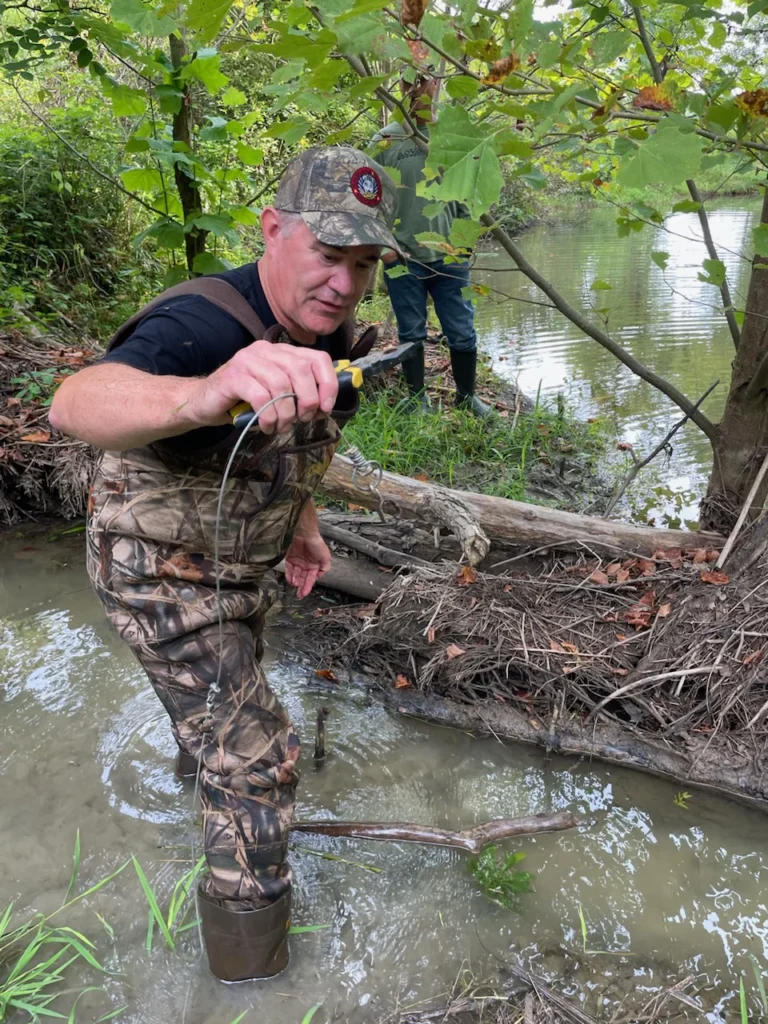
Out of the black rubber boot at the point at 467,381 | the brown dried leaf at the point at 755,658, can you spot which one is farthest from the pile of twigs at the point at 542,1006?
the black rubber boot at the point at 467,381

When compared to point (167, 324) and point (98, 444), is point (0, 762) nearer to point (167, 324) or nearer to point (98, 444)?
point (98, 444)

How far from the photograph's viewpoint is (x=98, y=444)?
61.1 inches

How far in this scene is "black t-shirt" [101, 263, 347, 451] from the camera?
1609mm

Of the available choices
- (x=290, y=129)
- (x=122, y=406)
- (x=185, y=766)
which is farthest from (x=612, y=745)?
(x=290, y=129)

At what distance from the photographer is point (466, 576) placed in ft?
10.8

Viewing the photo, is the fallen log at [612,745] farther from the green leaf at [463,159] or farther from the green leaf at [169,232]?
the green leaf at [169,232]

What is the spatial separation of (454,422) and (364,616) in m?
2.28

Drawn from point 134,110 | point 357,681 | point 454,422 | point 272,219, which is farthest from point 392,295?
point 272,219

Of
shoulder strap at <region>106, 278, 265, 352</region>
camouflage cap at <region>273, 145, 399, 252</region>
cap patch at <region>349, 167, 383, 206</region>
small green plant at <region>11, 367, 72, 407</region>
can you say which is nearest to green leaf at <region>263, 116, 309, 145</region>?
camouflage cap at <region>273, 145, 399, 252</region>

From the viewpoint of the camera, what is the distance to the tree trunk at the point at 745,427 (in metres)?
3.25

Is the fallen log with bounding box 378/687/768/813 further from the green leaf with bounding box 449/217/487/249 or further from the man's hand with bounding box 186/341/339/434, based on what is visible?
the man's hand with bounding box 186/341/339/434

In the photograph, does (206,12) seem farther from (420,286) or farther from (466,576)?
(420,286)

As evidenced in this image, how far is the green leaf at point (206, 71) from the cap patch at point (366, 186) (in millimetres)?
2613

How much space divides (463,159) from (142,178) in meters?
3.57
